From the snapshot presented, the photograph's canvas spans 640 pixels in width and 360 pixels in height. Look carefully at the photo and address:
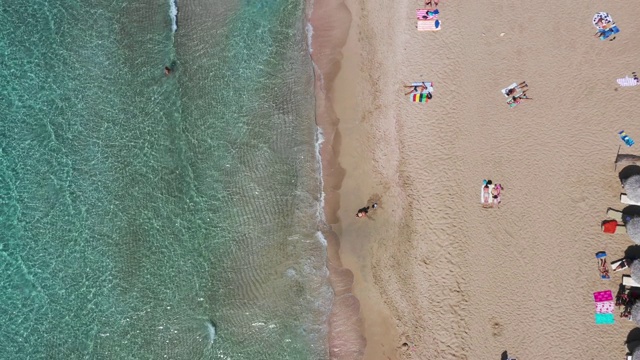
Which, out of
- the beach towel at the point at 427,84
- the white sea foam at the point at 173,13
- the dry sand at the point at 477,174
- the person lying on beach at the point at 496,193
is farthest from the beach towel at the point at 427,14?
the white sea foam at the point at 173,13

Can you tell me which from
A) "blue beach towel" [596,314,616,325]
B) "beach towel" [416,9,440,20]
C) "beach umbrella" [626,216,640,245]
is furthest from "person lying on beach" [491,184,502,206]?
"beach towel" [416,9,440,20]

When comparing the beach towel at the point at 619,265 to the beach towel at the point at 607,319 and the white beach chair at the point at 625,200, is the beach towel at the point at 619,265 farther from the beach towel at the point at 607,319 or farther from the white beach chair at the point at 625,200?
the white beach chair at the point at 625,200

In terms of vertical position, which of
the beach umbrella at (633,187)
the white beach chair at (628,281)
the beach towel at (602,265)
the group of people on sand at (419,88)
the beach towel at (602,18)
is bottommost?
the white beach chair at (628,281)

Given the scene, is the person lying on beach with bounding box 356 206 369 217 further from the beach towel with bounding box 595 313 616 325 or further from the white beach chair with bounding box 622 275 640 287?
the white beach chair with bounding box 622 275 640 287

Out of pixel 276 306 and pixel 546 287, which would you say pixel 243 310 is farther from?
pixel 546 287

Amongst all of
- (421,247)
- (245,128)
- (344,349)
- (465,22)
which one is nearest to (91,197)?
(245,128)

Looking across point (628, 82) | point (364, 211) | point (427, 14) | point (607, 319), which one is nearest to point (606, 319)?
point (607, 319)
